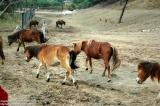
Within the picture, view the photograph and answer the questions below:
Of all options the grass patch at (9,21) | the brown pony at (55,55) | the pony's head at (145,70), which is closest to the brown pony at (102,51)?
the brown pony at (55,55)

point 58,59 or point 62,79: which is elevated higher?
point 58,59

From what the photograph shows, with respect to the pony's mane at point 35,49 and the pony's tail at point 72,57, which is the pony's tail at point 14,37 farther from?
the pony's tail at point 72,57

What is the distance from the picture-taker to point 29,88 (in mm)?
11773

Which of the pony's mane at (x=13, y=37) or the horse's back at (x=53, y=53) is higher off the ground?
the horse's back at (x=53, y=53)

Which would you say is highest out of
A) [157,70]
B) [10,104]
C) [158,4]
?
[157,70]

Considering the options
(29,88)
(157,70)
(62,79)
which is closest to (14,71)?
(62,79)

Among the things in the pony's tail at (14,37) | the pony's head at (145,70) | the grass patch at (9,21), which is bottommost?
the grass patch at (9,21)

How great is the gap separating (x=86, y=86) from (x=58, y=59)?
3.68 feet

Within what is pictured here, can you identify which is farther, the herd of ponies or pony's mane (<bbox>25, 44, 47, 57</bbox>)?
pony's mane (<bbox>25, 44, 47, 57</bbox>)

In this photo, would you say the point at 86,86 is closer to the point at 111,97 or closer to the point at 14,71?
the point at 111,97

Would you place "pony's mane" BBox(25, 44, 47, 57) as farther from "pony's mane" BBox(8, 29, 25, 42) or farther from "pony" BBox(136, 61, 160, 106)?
"pony's mane" BBox(8, 29, 25, 42)

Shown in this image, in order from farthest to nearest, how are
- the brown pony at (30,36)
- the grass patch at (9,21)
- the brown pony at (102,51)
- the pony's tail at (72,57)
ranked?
1. the grass patch at (9,21)
2. the brown pony at (30,36)
3. the brown pony at (102,51)
4. the pony's tail at (72,57)

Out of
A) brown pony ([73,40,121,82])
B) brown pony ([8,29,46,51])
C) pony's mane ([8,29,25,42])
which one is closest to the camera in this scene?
brown pony ([73,40,121,82])

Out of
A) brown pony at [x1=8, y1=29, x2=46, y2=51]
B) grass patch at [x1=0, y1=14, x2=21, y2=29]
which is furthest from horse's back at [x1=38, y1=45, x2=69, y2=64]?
grass patch at [x1=0, y1=14, x2=21, y2=29]
